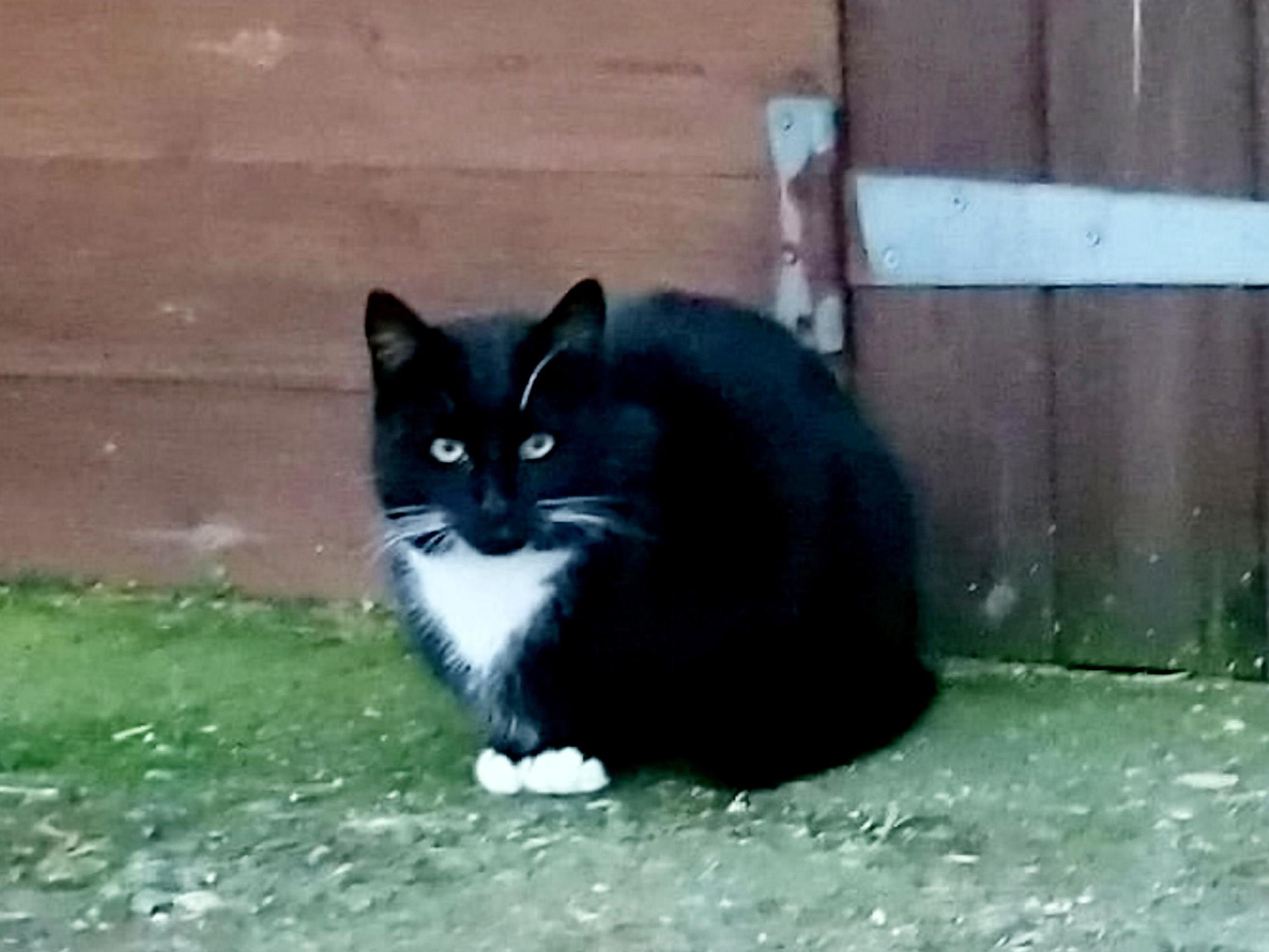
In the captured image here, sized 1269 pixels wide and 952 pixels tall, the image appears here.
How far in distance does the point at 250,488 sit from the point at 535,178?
15.0 inches

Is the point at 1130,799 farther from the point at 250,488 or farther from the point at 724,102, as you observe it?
the point at 250,488

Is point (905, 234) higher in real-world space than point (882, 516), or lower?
higher

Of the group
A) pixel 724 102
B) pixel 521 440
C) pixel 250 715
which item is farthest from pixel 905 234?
pixel 250 715

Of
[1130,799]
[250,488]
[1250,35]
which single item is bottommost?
[1130,799]

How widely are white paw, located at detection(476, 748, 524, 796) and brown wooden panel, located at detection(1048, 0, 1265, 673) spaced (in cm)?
47

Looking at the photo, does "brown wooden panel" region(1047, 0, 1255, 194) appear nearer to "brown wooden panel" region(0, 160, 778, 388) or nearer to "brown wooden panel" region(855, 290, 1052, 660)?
"brown wooden panel" region(855, 290, 1052, 660)

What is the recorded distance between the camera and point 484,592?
5.41 ft

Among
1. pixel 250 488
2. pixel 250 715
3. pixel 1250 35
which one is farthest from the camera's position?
pixel 250 488

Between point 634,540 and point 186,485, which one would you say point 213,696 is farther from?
point 634,540

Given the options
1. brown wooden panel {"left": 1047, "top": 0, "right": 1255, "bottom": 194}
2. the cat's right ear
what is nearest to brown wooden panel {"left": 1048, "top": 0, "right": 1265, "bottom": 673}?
brown wooden panel {"left": 1047, "top": 0, "right": 1255, "bottom": 194}

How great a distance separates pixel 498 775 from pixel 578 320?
311 mm

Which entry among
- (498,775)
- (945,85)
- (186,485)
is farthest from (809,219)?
(186,485)

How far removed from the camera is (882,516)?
69.2 inches

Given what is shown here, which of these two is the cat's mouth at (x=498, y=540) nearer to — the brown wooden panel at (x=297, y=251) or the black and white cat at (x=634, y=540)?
the black and white cat at (x=634, y=540)
